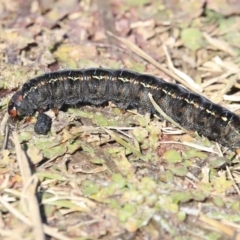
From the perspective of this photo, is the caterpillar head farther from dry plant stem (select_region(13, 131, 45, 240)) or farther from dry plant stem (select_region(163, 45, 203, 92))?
dry plant stem (select_region(163, 45, 203, 92))

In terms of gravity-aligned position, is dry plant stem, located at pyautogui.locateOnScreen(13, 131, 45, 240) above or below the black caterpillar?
below

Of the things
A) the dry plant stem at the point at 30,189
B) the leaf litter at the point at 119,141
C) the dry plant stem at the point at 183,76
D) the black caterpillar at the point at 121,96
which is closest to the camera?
the dry plant stem at the point at 30,189

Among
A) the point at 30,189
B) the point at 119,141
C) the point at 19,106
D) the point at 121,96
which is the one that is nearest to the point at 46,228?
the point at 30,189

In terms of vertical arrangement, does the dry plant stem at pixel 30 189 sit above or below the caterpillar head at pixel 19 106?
below

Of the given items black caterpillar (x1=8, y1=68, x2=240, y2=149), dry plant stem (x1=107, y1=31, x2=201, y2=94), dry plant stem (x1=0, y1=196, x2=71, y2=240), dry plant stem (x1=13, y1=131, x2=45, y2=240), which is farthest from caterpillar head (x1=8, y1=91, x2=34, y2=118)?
dry plant stem (x1=107, y1=31, x2=201, y2=94)

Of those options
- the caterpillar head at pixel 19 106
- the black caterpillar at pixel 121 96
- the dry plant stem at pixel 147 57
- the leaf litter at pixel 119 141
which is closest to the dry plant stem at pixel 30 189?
the leaf litter at pixel 119 141

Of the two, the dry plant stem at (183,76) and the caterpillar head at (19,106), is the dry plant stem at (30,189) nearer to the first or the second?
the caterpillar head at (19,106)
